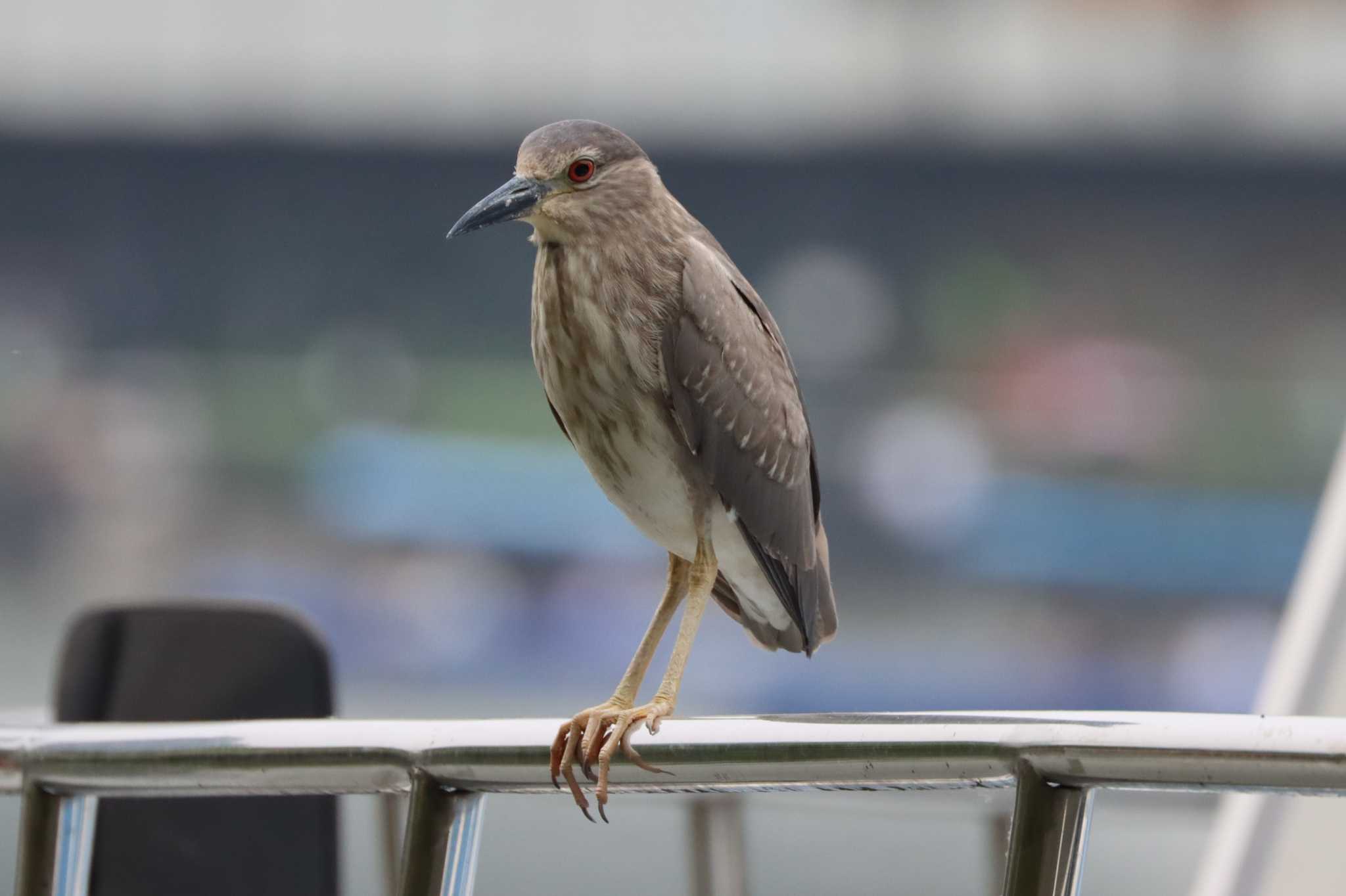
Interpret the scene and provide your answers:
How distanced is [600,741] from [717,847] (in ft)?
2.20

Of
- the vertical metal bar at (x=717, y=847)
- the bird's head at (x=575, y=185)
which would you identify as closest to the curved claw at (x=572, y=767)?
the bird's head at (x=575, y=185)

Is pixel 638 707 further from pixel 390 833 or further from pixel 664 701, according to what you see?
pixel 390 833

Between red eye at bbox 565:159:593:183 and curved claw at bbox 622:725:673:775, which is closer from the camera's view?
curved claw at bbox 622:725:673:775

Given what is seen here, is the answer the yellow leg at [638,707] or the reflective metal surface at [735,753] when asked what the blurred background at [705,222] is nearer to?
the yellow leg at [638,707]

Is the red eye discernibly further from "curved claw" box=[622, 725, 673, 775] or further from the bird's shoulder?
"curved claw" box=[622, 725, 673, 775]

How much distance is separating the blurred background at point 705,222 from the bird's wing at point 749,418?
12.4 meters

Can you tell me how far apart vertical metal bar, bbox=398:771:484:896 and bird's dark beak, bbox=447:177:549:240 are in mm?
512

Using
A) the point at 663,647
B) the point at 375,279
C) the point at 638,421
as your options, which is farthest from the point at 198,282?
the point at 638,421

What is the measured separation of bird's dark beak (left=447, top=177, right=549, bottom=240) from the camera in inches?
51.1

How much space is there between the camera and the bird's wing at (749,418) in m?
1.43

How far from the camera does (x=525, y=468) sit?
546 inches

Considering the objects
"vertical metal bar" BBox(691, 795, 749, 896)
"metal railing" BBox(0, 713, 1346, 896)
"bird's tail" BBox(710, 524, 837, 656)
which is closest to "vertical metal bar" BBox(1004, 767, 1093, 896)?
"metal railing" BBox(0, 713, 1346, 896)

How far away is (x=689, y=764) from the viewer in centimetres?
84

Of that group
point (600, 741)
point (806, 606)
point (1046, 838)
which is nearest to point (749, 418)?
point (806, 606)
